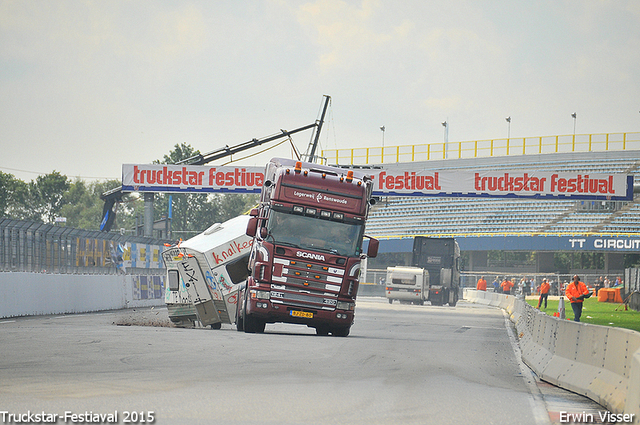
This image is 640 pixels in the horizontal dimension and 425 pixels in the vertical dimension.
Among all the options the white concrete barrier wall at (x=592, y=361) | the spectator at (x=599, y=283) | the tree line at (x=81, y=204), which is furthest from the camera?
the tree line at (x=81, y=204)

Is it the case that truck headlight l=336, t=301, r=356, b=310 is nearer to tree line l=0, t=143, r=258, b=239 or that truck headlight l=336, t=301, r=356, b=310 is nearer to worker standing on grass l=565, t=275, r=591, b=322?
worker standing on grass l=565, t=275, r=591, b=322

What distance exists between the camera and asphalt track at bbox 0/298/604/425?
793cm

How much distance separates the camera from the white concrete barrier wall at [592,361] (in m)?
8.38

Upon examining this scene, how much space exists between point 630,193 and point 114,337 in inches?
1116

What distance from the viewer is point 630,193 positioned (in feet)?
124

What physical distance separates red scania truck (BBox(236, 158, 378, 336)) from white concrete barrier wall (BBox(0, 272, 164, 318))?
29.9 feet

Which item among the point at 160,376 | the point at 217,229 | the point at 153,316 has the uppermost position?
the point at 217,229

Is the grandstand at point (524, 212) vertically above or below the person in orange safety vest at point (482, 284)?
above

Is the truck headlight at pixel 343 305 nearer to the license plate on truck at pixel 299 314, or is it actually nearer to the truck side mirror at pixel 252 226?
the license plate on truck at pixel 299 314

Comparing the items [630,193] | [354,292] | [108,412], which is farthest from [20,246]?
[630,193]

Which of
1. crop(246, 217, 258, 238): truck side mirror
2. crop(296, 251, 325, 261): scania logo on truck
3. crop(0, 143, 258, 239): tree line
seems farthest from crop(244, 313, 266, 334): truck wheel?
crop(0, 143, 258, 239): tree line

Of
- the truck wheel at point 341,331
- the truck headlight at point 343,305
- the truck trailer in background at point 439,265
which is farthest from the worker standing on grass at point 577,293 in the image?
the truck trailer in background at point 439,265

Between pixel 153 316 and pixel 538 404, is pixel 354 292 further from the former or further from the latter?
pixel 153 316

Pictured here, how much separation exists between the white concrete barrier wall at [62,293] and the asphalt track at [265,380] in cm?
615
